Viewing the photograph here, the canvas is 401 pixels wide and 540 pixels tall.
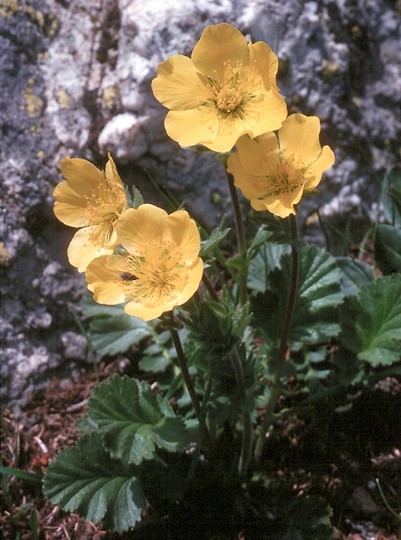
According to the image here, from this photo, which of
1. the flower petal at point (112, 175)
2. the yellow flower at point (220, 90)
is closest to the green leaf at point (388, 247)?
the yellow flower at point (220, 90)

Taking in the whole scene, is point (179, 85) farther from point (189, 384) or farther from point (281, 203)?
point (189, 384)

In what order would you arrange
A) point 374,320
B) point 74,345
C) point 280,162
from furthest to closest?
point 74,345
point 374,320
point 280,162

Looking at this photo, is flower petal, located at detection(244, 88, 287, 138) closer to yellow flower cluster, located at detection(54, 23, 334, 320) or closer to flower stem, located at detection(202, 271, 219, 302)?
yellow flower cluster, located at detection(54, 23, 334, 320)

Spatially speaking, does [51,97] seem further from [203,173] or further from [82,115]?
[203,173]

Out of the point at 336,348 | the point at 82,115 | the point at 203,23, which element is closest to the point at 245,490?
the point at 336,348

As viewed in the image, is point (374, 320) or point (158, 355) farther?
point (158, 355)

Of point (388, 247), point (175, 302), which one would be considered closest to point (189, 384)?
point (175, 302)

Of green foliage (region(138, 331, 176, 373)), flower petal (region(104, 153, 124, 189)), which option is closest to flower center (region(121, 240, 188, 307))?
flower petal (region(104, 153, 124, 189))
